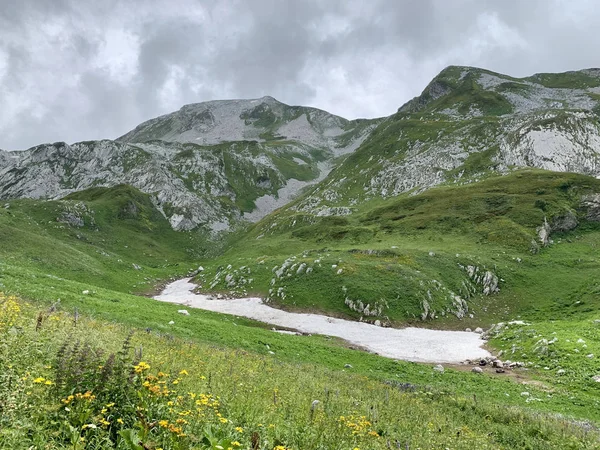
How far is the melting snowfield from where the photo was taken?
34.1 m

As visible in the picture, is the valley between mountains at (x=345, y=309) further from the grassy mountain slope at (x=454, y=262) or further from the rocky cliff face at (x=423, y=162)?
the rocky cliff face at (x=423, y=162)

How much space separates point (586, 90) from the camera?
191 metres

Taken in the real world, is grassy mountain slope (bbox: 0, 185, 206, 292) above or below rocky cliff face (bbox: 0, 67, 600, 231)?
below

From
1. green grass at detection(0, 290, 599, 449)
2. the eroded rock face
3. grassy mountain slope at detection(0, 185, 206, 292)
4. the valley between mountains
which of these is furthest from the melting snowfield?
the eroded rock face

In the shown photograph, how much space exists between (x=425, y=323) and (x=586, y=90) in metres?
220

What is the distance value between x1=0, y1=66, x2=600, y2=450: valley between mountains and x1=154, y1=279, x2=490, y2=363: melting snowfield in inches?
12.4

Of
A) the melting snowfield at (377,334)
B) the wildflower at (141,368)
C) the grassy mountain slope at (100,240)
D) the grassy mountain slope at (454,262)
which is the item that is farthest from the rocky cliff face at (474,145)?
the wildflower at (141,368)

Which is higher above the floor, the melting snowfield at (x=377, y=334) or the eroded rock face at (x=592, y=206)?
the eroded rock face at (x=592, y=206)

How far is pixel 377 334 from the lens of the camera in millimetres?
40438

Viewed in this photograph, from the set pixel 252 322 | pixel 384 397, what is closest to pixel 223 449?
pixel 384 397

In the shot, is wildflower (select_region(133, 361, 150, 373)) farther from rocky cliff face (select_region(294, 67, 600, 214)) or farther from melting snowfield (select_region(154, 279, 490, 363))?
rocky cliff face (select_region(294, 67, 600, 214))

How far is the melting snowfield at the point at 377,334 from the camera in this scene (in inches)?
1341

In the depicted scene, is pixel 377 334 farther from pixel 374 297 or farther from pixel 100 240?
pixel 100 240

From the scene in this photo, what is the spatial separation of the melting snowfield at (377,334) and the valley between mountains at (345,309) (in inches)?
12.4
